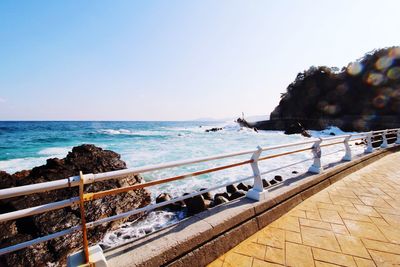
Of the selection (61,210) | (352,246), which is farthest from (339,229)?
(61,210)

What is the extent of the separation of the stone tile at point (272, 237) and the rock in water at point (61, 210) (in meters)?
4.93

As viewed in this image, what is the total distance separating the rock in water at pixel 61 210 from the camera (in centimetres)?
523

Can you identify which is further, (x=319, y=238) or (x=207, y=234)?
(x=319, y=238)

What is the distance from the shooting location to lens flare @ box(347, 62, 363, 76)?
2016 inches

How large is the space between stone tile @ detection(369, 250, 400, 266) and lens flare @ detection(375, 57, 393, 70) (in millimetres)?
59958

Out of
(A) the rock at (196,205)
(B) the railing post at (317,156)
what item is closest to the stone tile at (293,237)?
(B) the railing post at (317,156)

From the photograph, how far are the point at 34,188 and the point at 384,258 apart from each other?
387 cm

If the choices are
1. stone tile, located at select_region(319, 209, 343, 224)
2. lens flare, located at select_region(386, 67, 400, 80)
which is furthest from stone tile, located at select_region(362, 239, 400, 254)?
lens flare, located at select_region(386, 67, 400, 80)

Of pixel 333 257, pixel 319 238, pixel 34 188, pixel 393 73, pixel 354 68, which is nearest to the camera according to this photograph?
pixel 34 188

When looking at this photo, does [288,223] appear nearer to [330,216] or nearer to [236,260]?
[330,216]

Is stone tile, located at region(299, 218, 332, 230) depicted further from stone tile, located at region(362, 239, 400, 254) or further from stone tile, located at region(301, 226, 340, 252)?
stone tile, located at region(362, 239, 400, 254)

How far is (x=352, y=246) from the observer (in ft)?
9.37

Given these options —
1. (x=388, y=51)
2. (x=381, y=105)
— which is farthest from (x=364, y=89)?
(x=388, y=51)

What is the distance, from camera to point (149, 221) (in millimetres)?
7004
